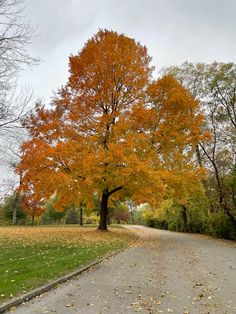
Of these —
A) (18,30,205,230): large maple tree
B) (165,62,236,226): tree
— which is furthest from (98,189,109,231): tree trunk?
(165,62,236,226): tree

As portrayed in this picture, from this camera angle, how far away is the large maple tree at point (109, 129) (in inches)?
752

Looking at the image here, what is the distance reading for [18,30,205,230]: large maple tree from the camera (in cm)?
1911

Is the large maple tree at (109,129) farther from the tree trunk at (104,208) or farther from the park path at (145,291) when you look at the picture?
the park path at (145,291)

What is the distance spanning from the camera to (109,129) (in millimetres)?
21953

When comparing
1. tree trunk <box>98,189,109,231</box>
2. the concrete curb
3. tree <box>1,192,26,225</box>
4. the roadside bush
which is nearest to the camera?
the concrete curb

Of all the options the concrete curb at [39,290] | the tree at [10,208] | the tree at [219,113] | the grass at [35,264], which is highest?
the tree at [219,113]

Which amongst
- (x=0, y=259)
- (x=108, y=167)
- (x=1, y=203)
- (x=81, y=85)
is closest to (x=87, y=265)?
(x=0, y=259)

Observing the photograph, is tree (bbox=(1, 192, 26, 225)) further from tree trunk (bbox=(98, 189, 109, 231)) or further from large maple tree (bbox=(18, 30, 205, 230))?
large maple tree (bbox=(18, 30, 205, 230))

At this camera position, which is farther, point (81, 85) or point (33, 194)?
point (81, 85)

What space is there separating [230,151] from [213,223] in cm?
617

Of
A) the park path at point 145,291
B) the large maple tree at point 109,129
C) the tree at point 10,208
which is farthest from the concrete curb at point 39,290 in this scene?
the tree at point 10,208

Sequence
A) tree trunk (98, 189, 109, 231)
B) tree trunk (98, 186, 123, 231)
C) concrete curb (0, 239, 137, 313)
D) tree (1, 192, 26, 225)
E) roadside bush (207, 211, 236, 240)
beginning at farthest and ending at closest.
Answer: tree (1, 192, 26, 225) → roadside bush (207, 211, 236, 240) → tree trunk (98, 189, 109, 231) → tree trunk (98, 186, 123, 231) → concrete curb (0, 239, 137, 313)

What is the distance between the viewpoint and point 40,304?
667 cm

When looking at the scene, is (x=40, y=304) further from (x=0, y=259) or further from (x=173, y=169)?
(x=173, y=169)
